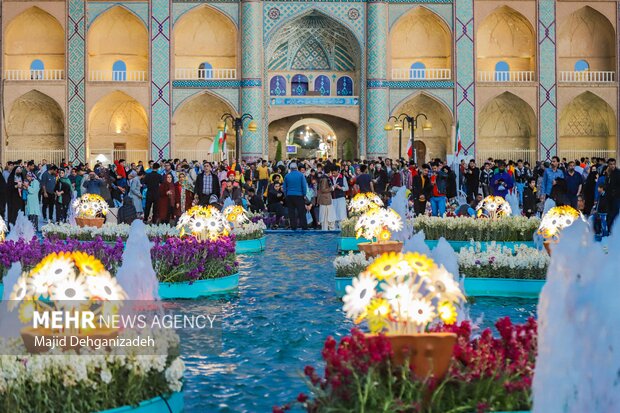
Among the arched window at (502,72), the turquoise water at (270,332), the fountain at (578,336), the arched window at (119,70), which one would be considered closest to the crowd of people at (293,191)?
the turquoise water at (270,332)

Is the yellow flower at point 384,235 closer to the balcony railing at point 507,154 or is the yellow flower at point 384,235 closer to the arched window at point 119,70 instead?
the balcony railing at point 507,154

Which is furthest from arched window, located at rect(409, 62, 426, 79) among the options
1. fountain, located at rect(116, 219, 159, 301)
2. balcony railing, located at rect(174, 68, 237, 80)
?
fountain, located at rect(116, 219, 159, 301)

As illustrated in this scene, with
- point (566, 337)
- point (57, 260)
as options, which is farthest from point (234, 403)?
point (566, 337)

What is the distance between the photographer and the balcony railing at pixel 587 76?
3353cm

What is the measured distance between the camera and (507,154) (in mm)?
34250

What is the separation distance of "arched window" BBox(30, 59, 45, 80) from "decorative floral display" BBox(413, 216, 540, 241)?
22294 mm

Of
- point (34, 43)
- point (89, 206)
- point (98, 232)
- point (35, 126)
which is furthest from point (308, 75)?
point (98, 232)

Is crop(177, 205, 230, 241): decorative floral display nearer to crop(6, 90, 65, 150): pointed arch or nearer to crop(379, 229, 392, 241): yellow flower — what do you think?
crop(379, 229, 392, 241): yellow flower

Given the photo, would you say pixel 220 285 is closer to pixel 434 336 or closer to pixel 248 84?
pixel 434 336

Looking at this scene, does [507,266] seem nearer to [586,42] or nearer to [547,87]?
[547,87]

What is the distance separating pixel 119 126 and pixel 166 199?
1900 cm

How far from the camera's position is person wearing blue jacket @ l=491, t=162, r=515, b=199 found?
63.3 feet

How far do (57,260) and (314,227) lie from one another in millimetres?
14033

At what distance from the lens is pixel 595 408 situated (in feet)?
13.4
